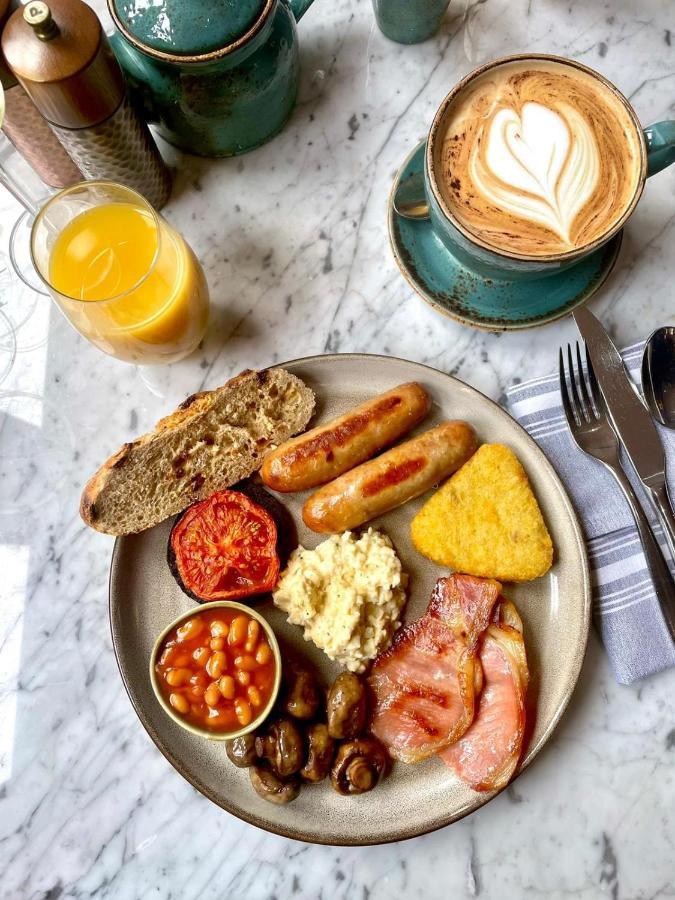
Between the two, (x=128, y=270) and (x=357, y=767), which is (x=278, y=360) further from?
(x=357, y=767)

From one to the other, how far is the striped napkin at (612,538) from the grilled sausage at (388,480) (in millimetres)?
263

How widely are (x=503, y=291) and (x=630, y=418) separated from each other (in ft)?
1.69

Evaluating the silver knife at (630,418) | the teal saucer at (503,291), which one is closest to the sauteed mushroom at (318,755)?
the silver knife at (630,418)

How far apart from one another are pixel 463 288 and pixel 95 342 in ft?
3.48

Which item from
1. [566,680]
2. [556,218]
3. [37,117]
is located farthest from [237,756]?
[37,117]

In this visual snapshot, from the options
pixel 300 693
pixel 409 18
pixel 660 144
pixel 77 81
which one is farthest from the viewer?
pixel 409 18

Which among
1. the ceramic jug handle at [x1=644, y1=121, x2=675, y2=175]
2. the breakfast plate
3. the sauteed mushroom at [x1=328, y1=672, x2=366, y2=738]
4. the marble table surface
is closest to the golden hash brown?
the breakfast plate

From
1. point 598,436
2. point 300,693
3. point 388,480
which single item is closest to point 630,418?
point 598,436

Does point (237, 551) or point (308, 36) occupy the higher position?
point (308, 36)

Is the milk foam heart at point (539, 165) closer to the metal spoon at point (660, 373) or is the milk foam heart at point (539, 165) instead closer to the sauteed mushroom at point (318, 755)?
the metal spoon at point (660, 373)

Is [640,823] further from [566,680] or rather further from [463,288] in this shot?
[463,288]

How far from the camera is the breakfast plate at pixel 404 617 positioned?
2.13m

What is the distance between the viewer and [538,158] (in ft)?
6.83

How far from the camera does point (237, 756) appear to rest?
212cm
